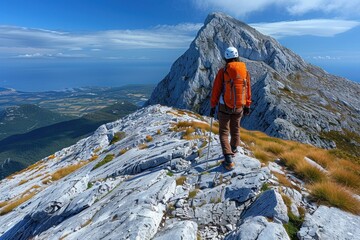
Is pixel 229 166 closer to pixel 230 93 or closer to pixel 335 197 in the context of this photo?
pixel 230 93

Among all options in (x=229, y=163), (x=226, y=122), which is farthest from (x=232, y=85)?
(x=229, y=163)

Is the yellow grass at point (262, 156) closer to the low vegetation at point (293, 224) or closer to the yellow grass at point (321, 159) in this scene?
the yellow grass at point (321, 159)

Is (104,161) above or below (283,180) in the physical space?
below

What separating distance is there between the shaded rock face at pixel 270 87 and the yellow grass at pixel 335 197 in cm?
5726

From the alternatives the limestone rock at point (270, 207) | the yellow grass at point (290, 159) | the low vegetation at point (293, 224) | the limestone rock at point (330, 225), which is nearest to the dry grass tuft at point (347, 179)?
the yellow grass at point (290, 159)

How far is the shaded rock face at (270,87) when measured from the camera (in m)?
71.9

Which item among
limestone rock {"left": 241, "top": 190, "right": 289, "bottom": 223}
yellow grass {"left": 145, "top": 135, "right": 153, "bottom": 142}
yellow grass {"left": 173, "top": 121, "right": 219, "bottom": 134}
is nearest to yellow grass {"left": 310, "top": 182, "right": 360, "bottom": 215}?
limestone rock {"left": 241, "top": 190, "right": 289, "bottom": 223}

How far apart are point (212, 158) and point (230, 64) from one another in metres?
4.59

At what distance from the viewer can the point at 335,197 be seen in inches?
349

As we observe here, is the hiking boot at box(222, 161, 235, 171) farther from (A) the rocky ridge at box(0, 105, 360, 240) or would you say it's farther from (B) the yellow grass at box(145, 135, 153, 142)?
(B) the yellow grass at box(145, 135, 153, 142)

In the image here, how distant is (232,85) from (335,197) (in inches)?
216

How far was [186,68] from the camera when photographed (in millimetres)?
111938

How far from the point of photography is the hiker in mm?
10734

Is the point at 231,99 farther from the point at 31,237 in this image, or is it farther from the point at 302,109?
the point at 302,109
